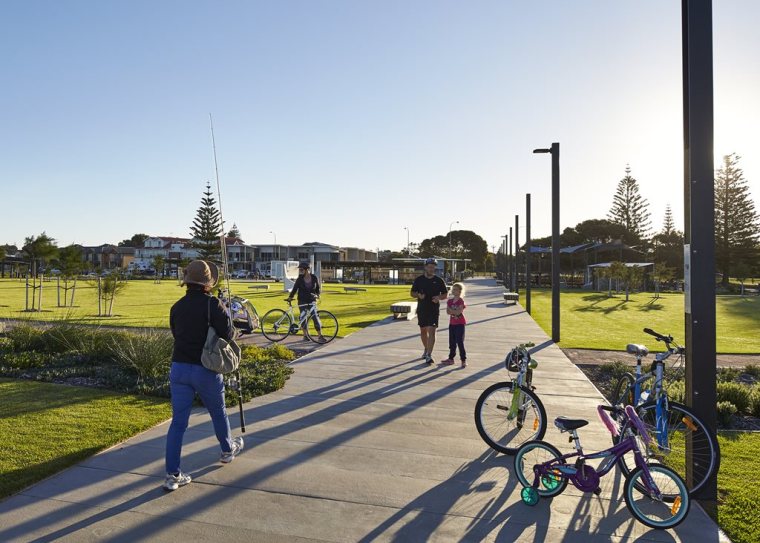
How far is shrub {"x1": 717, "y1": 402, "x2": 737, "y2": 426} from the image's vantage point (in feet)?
18.1

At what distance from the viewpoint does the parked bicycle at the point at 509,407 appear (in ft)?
15.0

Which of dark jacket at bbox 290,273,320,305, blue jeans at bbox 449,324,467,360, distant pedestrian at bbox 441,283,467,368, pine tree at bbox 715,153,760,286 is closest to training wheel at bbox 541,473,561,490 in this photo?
distant pedestrian at bbox 441,283,467,368

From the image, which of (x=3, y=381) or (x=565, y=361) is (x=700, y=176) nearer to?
(x=565, y=361)

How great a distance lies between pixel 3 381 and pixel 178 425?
16.2 feet

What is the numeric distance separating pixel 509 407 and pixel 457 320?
152 inches

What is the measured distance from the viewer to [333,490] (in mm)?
3738

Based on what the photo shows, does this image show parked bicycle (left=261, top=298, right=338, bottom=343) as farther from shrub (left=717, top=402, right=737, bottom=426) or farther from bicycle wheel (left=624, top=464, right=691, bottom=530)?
bicycle wheel (left=624, top=464, right=691, bottom=530)

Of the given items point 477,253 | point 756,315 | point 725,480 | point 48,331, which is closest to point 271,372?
point 48,331

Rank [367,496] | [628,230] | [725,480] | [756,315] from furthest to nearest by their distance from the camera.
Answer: [628,230]
[756,315]
[725,480]
[367,496]

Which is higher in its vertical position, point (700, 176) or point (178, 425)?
point (700, 176)

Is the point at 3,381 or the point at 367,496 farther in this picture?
the point at 3,381

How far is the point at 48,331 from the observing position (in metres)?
9.37

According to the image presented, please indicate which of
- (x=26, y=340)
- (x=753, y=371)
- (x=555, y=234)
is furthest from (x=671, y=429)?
(x=26, y=340)

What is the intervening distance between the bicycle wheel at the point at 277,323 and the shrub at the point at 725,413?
8.08 meters
